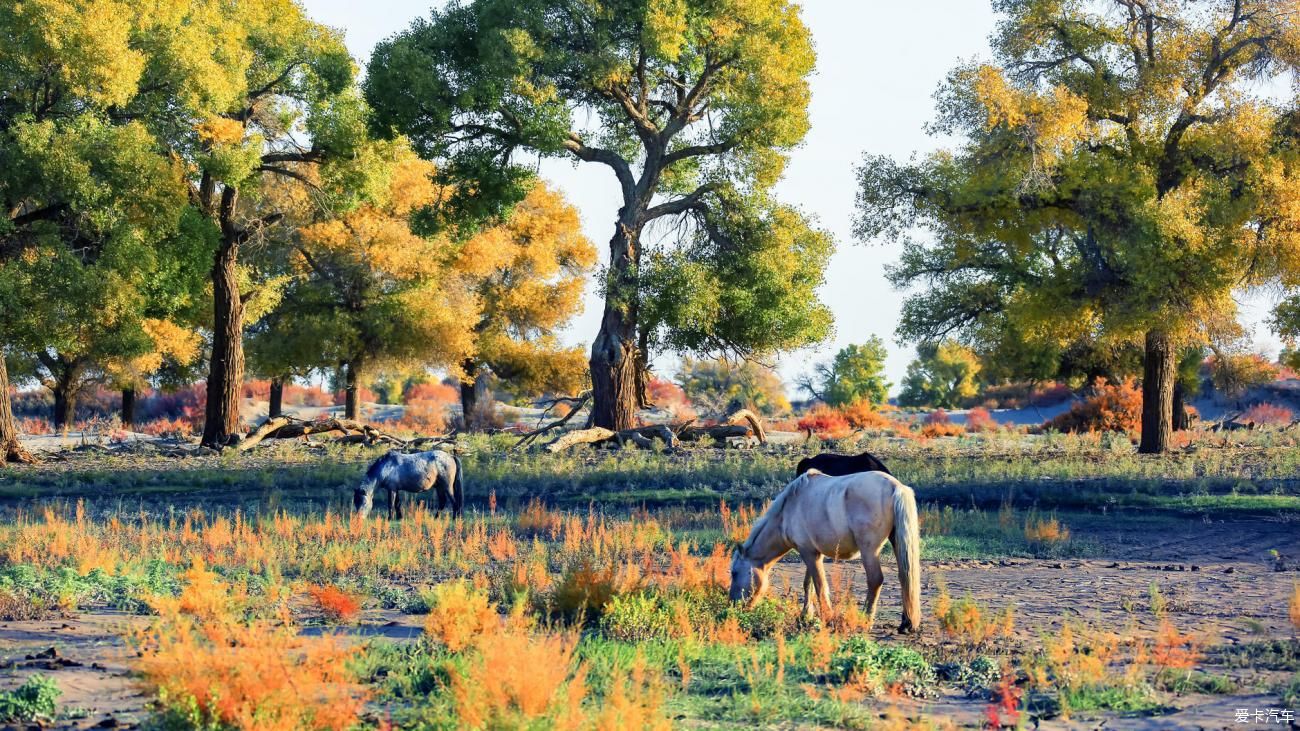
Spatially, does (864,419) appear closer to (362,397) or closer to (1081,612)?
(1081,612)

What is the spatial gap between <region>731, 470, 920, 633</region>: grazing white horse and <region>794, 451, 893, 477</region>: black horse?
2108 mm

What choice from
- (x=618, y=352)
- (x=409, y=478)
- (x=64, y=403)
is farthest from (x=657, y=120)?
(x=64, y=403)

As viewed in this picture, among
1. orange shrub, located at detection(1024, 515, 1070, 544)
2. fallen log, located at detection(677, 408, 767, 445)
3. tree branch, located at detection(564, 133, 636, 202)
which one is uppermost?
tree branch, located at detection(564, 133, 636, 202)

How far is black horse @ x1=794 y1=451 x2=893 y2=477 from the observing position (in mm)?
13664

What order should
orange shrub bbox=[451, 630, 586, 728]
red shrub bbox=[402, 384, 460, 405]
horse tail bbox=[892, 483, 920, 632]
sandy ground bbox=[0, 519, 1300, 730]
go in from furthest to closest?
1. red shrub bbox=[402, 384, 460, 405]
2. horse tail bbox=[892, 483, 920, 632]
3. sandy ground bbox=[0, 519, 1300, 730]
4. orange shrub bbox=[451, 630, 586, 728]

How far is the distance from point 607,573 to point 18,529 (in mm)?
9701

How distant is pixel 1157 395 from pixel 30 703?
85.2 feet

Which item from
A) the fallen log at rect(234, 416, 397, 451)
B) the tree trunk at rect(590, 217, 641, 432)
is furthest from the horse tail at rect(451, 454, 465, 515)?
the fallen log at rect(234, 416, 397, 451)

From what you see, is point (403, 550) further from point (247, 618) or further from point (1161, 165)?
point (1161, 165)

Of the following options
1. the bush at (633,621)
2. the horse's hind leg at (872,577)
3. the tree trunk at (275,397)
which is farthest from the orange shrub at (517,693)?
the tree trunk at (275,397)

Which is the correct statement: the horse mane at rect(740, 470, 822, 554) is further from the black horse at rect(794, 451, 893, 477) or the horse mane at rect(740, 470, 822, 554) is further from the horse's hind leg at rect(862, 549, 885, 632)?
the black horse at rect(794, 451, 893, 477)

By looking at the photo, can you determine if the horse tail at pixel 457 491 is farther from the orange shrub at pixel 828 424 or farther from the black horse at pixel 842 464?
the orange shrub at pixel 828 424

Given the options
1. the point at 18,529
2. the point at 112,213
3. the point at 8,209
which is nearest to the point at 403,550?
the point at 18,529

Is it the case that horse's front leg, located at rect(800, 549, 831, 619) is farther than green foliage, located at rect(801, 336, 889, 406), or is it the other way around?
green foliage, located at rect(801, 336, 889, 406)
